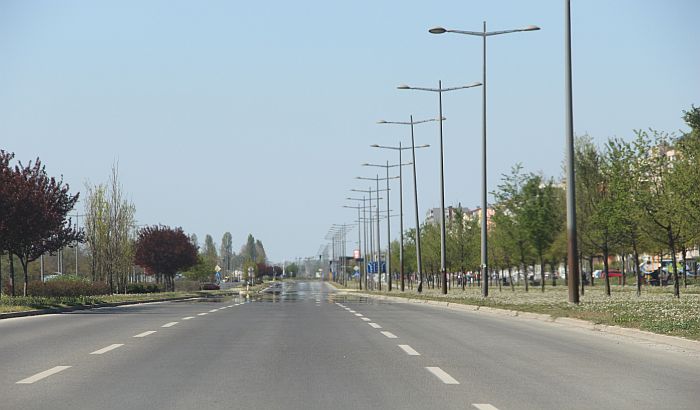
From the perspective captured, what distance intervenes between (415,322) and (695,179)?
18.8 meters

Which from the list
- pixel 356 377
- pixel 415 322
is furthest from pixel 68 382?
pixel 415 322

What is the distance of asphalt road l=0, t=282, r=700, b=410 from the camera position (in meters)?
9.59

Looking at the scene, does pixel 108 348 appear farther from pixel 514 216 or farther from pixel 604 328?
pixel 514 216

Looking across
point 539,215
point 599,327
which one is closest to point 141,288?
point 539,215

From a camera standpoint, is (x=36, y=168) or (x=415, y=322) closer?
(x=415, y=322)

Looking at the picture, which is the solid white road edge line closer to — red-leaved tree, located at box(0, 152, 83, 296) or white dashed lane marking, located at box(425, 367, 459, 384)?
white dashed lane marking, located at box(425, 367, 459, 384)

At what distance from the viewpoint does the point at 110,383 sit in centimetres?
1088

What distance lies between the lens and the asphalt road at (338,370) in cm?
959

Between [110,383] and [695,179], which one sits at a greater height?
[695,179]

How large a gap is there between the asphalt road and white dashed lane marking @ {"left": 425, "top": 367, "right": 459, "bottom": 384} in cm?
4

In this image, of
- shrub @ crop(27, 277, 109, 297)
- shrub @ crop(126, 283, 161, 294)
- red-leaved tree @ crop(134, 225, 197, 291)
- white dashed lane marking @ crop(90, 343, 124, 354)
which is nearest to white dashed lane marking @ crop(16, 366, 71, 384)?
white dashed lane marking @ crop(90, 343, 124, 354)

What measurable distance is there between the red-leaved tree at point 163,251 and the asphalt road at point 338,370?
56830 mm

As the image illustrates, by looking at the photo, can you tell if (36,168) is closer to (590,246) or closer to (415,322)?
(415,322)

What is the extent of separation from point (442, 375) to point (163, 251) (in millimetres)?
66966
